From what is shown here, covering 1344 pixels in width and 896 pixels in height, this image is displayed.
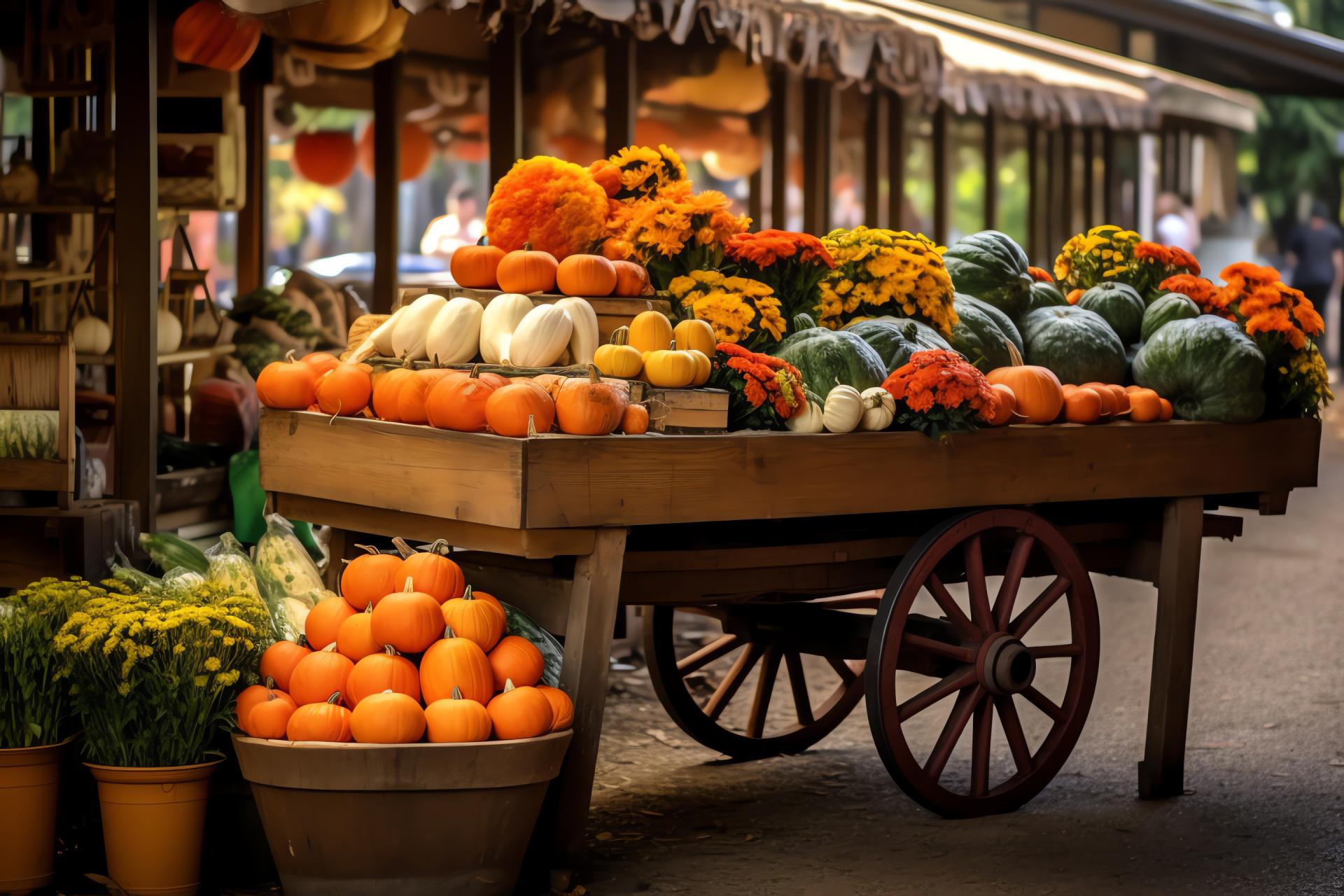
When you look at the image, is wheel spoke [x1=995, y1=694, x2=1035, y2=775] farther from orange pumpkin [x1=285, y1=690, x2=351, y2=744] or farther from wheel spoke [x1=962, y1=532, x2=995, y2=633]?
orange pumpkin [x1=285, y1=690, x2=351, y2=744]

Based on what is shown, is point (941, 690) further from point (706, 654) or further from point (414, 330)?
point (414, 330)

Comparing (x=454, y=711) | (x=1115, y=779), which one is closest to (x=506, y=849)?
(x=454, y=711)

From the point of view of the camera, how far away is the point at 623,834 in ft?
12.6

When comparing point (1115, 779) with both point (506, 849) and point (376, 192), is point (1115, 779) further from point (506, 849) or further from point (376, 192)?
point (376, 192)

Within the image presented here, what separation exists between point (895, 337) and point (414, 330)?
4.35 ft

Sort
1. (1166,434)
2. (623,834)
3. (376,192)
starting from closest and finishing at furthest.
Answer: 1. (623,834)
2. (1166,434)
3. (376,192)

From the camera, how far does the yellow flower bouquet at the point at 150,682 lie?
10.2 feet

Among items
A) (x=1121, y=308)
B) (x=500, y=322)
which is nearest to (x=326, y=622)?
(x=500, y=322)

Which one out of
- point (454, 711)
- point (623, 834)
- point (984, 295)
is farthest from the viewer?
point (984, 295)

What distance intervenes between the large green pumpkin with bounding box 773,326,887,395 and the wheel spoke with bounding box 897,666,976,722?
793 mm

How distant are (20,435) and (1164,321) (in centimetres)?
355

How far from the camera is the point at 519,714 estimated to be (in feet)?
10.1

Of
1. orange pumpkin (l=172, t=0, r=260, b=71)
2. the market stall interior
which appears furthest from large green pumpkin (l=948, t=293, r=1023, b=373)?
orange pumpkin (l=172, t=0, r=260, b=71)

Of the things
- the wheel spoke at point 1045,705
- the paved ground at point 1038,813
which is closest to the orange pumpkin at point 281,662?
the paved ground at point 1038,813
